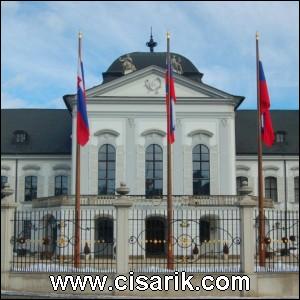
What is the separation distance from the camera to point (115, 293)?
50.4 ft

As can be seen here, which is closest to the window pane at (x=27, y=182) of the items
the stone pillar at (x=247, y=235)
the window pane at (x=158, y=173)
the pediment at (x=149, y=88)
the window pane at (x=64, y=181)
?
the window pane at (x=64, y=181)

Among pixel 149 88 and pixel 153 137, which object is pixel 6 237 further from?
pixel 149 88

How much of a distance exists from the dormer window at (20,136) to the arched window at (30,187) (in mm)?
3242

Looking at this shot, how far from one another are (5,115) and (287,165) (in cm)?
2230

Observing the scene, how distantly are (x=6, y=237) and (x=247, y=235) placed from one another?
6439 millimetres

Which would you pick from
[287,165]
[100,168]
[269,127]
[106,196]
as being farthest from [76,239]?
[287,165]

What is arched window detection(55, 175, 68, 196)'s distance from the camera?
1681 inches

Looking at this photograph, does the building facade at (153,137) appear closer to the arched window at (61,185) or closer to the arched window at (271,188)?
the arched window at (61,185)

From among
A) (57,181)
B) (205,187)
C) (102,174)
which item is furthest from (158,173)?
(57,181)

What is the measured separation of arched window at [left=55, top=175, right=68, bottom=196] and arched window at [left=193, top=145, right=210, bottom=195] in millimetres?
10442

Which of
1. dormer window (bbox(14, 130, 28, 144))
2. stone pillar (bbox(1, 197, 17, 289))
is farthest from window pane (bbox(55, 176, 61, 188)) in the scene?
stone pillar (bbox(1, 197, 17, 289))

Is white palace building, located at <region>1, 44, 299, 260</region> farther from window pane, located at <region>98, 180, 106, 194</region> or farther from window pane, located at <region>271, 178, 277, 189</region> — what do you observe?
window pane, located at <region>271, 178, 277, 189</region>

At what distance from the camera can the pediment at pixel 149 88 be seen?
37000 millimetres

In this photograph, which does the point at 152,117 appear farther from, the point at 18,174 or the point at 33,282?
the point at 33,282
